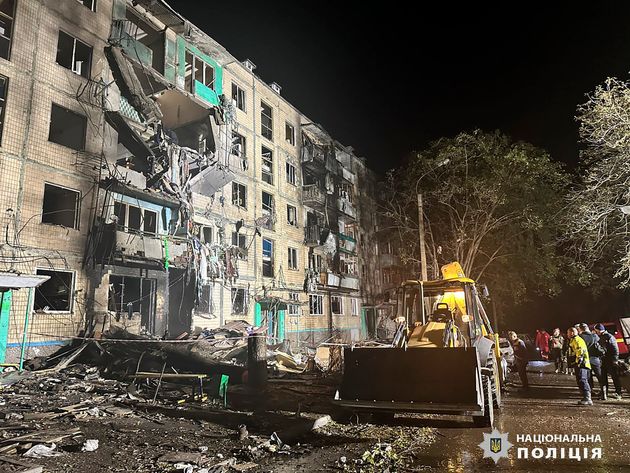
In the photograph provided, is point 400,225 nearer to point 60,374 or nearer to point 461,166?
point 461,166

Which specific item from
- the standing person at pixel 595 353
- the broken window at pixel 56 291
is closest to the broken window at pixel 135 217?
the broken window at pixel 56 291

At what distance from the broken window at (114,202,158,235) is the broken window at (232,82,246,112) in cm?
1037

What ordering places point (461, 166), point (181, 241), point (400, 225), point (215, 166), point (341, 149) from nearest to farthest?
1. point (181, 241)
2. point (215, 166)
3. point (461, 166)
4. point (400, 225)
5. point (341, 149)

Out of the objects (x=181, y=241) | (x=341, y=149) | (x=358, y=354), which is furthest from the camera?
(x=341, y=149)

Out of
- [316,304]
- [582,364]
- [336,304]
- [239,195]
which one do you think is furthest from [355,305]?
[582,364]

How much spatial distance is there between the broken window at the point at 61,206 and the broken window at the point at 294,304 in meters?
14.3

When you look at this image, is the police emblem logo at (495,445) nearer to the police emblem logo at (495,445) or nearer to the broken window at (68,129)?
the police emblem logo at (495,445)

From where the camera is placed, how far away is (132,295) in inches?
729

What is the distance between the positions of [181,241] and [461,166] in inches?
700

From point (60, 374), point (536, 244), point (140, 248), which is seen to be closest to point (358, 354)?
point (60, 374)

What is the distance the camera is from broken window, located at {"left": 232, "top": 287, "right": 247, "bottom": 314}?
22516 millimetres

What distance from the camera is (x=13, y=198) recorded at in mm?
13859

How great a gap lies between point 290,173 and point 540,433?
25.6 m

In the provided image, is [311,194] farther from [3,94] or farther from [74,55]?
[3,94]
